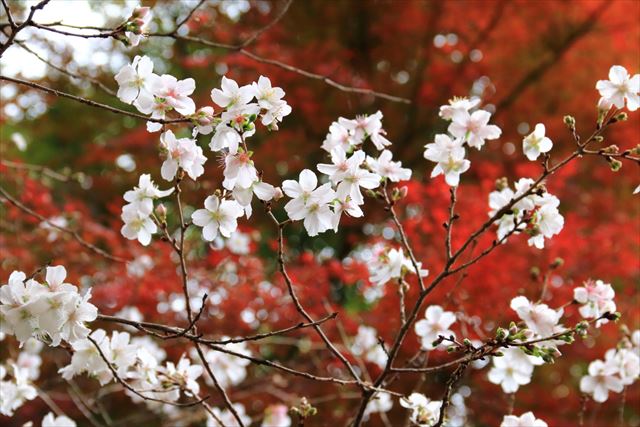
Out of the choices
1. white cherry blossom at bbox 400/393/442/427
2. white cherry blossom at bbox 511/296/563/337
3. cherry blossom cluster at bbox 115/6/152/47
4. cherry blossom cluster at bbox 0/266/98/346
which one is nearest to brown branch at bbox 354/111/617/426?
white cherry blossom at bbox 400/393/442/427

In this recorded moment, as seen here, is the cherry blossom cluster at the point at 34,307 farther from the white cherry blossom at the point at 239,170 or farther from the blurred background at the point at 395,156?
the blurred background at the point at 395,156

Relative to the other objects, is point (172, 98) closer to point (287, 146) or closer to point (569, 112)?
point (287, 146)

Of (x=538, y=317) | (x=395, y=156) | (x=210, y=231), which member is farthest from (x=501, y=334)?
(x=395, y=156)

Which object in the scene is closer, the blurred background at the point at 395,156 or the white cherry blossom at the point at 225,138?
the white cherry blossom at the point at 225,138

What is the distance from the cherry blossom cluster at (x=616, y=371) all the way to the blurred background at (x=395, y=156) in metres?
1.88

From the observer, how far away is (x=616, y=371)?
2594mm

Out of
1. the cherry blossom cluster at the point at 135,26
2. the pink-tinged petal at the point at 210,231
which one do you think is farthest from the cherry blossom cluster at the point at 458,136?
the cherry blossom cluster at the point at 135,26

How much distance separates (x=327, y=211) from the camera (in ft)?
5.86

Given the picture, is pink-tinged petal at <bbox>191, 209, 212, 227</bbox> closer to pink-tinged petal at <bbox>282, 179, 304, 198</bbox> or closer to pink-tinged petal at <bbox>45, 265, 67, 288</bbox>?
pink-tinged petal at <bbox>282, 179, 304, 198</bbox>

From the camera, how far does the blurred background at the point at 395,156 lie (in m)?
5.19

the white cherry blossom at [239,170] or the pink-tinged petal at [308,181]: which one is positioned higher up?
the pink-tinged petal at [308,181]

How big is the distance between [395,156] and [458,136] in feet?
15.4

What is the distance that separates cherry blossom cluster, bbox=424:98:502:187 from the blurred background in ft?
8.59

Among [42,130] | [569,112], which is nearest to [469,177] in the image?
[569,112]
